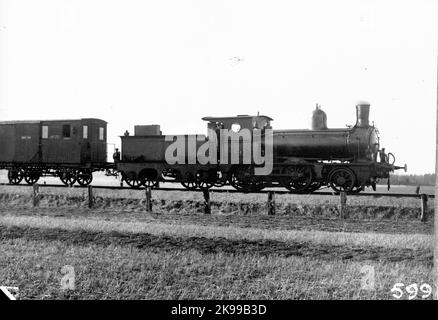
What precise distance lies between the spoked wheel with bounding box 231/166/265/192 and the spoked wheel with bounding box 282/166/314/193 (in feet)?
3.57

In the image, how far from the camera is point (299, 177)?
17.6 metres

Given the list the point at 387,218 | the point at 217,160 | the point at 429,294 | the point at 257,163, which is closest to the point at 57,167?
the point at 217,160

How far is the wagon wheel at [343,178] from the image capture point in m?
16.8

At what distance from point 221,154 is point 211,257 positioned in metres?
10.8

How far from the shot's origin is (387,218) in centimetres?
1499

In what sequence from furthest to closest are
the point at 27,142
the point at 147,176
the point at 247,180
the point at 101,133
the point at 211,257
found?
the point at 101,133 → the point at 27,142 → the point at 147,176 → the point at 247,180 → the point at 211,257

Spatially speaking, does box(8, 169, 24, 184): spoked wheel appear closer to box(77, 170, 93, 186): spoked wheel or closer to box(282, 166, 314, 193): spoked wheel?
box(77, 170, 93, 186): spoked wheel

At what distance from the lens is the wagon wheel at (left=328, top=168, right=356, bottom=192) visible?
662 inches

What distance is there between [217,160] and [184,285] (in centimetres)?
1231

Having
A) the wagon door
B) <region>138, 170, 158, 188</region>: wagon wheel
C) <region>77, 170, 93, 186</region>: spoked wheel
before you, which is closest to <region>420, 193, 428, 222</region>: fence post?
<region>138, 170, 158, 188</region>: wagon wheel

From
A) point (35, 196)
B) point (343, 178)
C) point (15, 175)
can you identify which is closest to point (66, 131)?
point (15, 175)

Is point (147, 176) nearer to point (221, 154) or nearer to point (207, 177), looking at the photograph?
point (207, 177)

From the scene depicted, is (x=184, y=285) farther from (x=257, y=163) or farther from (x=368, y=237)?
(x=257, y=163)
